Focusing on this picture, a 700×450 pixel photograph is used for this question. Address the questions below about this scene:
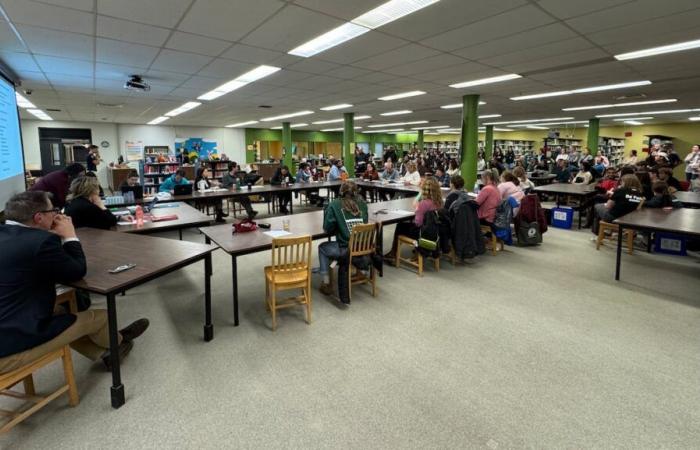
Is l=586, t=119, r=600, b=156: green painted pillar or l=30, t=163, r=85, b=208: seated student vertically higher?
l=586, t=119, r=600, b=156: green painted pillar

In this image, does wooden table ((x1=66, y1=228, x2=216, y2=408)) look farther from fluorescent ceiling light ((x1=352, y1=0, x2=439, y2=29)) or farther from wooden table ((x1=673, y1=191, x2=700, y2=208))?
wooden table ((x1=673, y1=191, x2=700, y2=208))

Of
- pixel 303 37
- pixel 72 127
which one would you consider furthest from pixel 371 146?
pixel 303 37

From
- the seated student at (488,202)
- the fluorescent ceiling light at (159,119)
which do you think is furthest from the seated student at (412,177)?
the fluorescent ceiling light at (159,119)

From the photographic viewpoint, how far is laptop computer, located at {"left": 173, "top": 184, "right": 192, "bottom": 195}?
7.08 m

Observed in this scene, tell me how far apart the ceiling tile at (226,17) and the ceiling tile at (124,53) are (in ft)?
3.73

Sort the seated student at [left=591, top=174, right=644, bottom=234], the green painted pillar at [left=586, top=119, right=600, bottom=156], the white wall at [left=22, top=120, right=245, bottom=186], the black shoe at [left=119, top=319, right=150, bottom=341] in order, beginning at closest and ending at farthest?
the black shoe at [left=119, top=319, right=150, bottom=341] → the seated student at [left=591, top=174, right=644, bottom=234] → the green painted pillar at [left=586, top=119, right=600, bottom=156] → the white wall at [left=22, top=120, right=245, bottom=186]

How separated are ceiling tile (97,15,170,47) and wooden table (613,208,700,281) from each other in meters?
6.08

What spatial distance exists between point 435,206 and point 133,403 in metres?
3.69

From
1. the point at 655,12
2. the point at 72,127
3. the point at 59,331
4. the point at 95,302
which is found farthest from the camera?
the point at 72,127

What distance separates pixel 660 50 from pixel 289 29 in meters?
5.26

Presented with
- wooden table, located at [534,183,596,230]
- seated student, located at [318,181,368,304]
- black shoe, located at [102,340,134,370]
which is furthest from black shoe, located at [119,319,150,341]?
wooden table, located at [534,183,596,230]

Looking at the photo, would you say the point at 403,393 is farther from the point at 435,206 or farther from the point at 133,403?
the point at 435,206

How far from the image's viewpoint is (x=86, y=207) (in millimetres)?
3742

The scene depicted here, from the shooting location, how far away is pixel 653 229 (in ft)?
13.3
